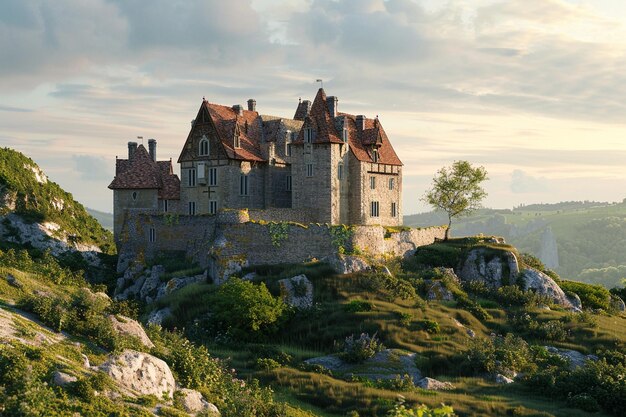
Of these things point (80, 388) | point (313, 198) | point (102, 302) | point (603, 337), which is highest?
point (313, 198)

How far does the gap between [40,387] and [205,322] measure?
93.8 ft

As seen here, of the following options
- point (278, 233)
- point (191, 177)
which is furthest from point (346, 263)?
point (191, 177)

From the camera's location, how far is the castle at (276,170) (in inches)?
2453

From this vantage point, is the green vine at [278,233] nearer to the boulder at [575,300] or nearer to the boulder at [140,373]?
the boulder at [575,300]

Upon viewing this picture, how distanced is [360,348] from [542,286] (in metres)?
24.6

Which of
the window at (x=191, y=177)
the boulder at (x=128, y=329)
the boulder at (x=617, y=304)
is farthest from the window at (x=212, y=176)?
the boulder at (x=617, y=304)

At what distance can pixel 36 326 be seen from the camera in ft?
78.7

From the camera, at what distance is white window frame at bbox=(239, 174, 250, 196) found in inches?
2520

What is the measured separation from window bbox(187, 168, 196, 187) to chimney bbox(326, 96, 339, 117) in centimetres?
1457

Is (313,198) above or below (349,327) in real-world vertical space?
above

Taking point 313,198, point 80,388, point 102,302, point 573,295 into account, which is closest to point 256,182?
point 313,198

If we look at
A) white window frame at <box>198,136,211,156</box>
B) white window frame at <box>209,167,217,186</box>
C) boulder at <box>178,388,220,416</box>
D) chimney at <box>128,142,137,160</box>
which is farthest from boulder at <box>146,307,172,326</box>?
boulder at <box>178,388,220,416</box>

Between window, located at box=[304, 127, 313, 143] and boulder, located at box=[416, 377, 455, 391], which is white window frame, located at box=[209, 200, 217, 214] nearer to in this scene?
window, located at box=[304, 127, 313, 143]

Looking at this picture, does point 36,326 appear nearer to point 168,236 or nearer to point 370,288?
point 370,288
